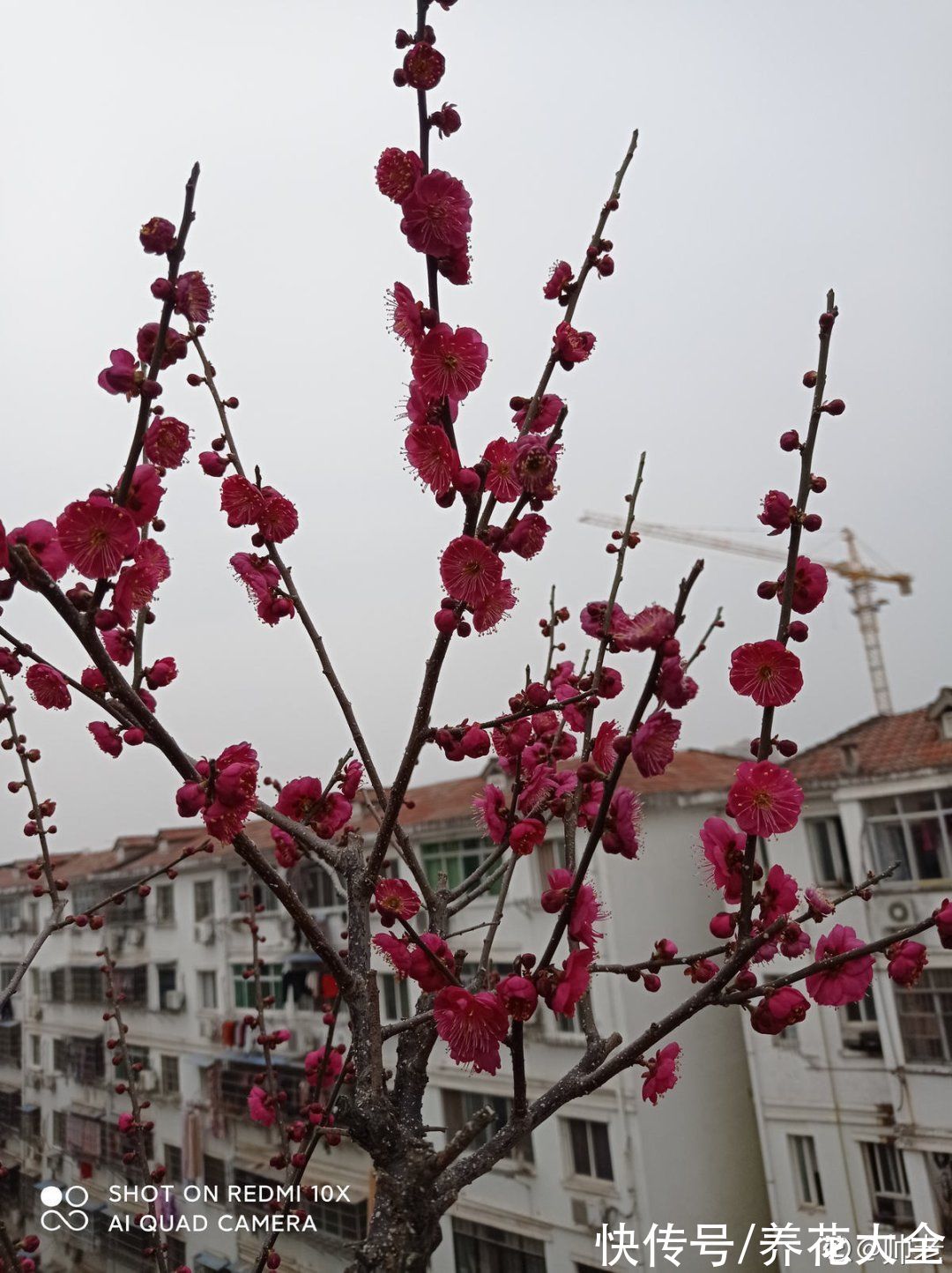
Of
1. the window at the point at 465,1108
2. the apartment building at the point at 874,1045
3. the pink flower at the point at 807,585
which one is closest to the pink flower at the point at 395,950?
the pink flower at the point at 807,585

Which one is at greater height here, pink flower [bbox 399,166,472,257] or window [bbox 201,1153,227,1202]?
pink flower [bbox 399,166,472,257]

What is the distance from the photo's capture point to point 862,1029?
756 cm

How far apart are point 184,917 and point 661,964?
1176 cm

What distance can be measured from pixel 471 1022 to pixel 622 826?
1.18 ft

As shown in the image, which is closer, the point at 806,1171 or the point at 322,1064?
the point at 322,1064

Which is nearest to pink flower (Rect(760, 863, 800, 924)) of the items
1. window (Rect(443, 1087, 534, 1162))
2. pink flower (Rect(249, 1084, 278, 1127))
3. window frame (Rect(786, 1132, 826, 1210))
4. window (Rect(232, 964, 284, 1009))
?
pink flower (Rect(249, 1084, 278, 1127))

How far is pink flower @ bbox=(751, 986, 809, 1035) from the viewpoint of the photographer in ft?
4.07

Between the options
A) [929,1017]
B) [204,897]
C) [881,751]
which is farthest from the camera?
[204,897]

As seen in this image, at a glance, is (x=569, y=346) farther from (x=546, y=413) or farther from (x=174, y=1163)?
(x=174, y=1163)

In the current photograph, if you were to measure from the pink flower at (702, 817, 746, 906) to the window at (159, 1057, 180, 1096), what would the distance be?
12396 mm

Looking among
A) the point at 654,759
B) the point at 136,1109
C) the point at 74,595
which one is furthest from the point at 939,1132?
the point at 74,595

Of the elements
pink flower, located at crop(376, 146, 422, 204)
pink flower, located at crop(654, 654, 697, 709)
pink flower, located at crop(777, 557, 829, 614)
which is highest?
pink flower, located at crop(376, 146, 422, 204)

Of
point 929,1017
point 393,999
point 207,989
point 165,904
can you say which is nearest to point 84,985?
point 165,904

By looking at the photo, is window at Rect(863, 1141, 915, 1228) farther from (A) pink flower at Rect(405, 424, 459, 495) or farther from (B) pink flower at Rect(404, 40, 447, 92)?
(B) pink flower at Rect(404, 40, 447, 92)
